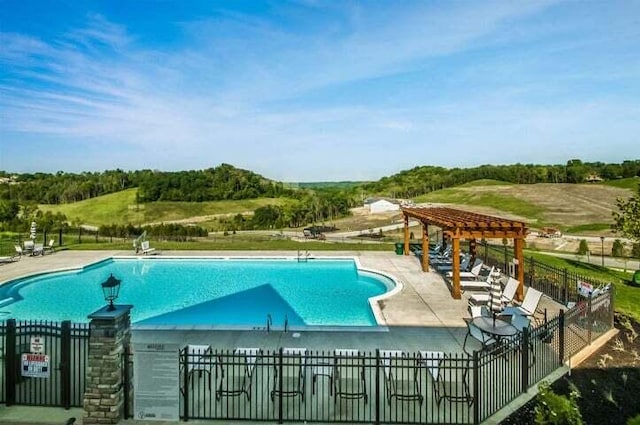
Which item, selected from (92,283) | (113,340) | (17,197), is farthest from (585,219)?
(17,197)

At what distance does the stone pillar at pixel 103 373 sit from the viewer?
541 centimetres

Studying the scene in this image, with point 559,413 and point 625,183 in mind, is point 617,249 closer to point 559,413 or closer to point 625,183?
point 559,413

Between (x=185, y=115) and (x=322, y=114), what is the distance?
1330cm

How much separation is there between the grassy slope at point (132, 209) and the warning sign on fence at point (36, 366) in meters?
60.3

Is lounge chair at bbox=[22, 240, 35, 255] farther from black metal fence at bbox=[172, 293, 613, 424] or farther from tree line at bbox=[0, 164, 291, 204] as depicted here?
tree line at bbox=[0, 164, 291, 204]

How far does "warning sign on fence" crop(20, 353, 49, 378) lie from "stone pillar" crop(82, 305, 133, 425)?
102 cm

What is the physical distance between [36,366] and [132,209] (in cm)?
6649

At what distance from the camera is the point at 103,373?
5.43 meters

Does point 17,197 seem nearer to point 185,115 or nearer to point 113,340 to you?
point 185,115

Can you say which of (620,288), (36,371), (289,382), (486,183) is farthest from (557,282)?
(486,183)

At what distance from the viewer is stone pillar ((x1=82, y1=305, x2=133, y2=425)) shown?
541 cm

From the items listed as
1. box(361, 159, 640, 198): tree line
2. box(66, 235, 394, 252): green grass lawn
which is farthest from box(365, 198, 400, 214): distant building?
box(66, 235, 394, 252): green grass lawn

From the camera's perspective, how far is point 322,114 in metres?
40.7

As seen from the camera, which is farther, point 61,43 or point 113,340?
point 61,43
